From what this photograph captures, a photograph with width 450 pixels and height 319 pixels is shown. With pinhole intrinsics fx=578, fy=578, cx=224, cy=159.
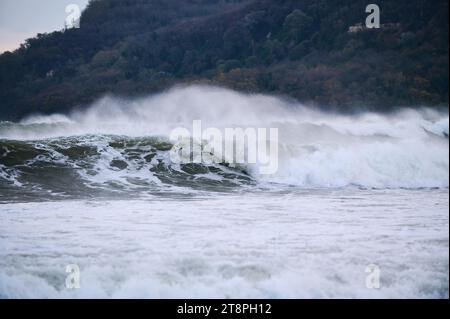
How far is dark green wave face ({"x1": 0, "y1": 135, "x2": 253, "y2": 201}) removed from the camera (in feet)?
44.1

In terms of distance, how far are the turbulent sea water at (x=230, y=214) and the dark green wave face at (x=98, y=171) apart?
0.05 metres

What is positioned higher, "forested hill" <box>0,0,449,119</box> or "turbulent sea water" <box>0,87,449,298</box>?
"forested hill" <box>0,0,449,119</box>

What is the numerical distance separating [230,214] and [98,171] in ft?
21.4

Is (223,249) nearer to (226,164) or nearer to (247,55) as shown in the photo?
(226,164)

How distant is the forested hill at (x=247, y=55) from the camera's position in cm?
2984

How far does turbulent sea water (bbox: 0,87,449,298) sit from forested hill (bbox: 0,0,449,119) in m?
6.56

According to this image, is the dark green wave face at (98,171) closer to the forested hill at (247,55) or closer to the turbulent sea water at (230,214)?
the turbulent sea water at (230,214)

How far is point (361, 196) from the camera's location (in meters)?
12.9

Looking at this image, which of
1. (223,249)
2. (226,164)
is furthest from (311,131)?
(223,249)

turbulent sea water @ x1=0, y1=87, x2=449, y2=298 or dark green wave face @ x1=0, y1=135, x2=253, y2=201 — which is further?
dark green wave face @ x1=0, y1=135, x2=253, y2=201

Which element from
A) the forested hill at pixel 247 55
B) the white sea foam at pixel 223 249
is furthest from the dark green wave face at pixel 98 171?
the forested hill at pixel 247 55

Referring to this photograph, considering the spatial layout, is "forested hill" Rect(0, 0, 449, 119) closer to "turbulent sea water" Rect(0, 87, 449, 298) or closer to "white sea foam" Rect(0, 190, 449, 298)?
"turbulent sea water" Rect(0, 87, 449, 298)

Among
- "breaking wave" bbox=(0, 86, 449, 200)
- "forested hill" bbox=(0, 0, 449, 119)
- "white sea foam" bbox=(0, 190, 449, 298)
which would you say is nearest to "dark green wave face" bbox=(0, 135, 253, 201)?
"breaking wave" bbox=(0, 86, 449, 200)

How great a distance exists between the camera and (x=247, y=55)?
130 ft
